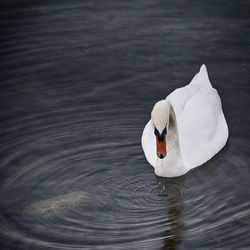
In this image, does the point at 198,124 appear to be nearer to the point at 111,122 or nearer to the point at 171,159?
the point at 171,159

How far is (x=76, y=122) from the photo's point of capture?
12.8 metres

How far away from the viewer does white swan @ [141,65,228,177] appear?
10.6m

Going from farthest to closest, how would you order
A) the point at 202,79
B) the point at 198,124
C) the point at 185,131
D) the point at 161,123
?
the point at 202,79
the point at 198,124
the point at 185,131
the point at 161,123

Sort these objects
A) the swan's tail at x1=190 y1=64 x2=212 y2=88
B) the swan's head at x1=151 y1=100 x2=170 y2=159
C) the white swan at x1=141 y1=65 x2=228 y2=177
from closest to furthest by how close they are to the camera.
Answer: the swan's head at x1=151 y1=100 x2=170 y2=159 < the white swan at x1=141 y1=65 x2=228 y2=177 < the swan's tail at x1=190 y1=64 x2=212 y2=88

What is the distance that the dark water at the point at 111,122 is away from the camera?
32.3 feet

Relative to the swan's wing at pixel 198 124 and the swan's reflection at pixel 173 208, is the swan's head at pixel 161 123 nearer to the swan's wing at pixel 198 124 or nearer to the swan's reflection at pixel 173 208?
the swan's reflection at pixel 173 208

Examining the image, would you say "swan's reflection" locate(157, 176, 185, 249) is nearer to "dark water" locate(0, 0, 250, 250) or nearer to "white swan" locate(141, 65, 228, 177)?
"dark water" locate(0, 0, 250, 250)

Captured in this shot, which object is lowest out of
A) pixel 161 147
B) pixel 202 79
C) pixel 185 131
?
pixel 185 131

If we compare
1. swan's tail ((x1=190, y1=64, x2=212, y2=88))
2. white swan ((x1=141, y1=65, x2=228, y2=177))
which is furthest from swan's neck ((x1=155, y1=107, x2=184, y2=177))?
swan's tail ((x1=190, y1=64, x2=212, y2=88))

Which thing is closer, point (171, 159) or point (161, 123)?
point (161, 123)

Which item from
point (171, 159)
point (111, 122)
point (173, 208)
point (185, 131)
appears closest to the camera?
point (173, 208)

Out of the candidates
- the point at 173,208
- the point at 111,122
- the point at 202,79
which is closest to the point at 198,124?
the point at 202,79

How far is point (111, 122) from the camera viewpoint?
12680 mm

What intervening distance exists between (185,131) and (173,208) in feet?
5.88
